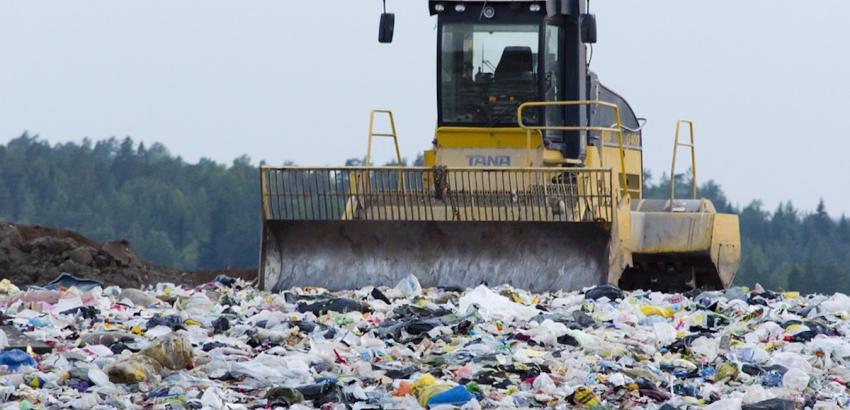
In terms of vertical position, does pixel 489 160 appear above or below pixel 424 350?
above

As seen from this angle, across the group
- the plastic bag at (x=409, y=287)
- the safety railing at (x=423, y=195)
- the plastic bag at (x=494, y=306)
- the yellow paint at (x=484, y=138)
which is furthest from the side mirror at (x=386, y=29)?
the plastic bag at (x=494, y=306)

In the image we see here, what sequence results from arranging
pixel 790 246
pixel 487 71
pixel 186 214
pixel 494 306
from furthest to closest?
pixel 790 246
pixel 186 214
pixel 487 71
pixel 494 306

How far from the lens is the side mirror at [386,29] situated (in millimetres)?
14688

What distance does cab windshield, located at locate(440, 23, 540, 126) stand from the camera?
48.8 ft

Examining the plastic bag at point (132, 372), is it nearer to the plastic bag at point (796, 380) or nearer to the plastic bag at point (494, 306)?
the plastic bag at point (494, 306)

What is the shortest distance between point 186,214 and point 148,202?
363 centimetres

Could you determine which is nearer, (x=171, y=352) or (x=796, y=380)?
(x=796, y=380)

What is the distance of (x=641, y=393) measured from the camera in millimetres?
8812

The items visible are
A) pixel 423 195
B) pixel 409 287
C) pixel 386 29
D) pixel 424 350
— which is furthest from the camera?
pixel 386 29

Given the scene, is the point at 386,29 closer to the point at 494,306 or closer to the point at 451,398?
the point at 494,306

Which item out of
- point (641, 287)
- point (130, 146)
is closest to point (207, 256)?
point (130, 146)

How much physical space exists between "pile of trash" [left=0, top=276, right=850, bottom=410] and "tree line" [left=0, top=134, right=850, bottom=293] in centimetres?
4391

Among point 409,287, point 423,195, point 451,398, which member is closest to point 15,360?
point 451,398

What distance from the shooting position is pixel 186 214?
63812 millimetres
